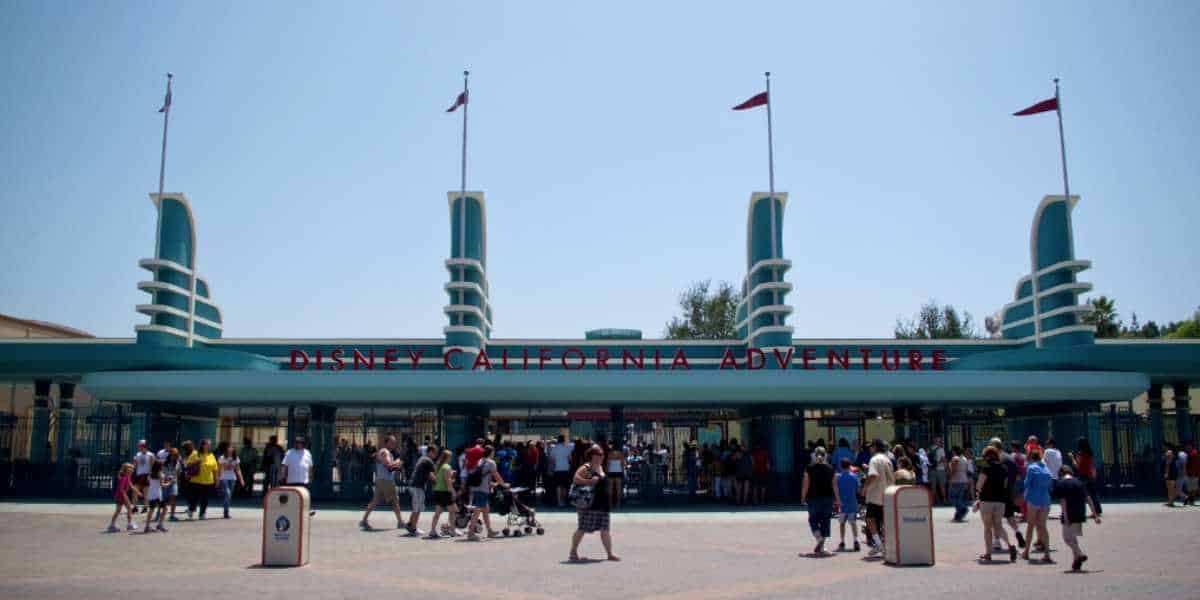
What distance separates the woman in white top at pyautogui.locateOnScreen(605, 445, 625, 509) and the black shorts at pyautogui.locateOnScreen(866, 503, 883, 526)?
784 centimetres

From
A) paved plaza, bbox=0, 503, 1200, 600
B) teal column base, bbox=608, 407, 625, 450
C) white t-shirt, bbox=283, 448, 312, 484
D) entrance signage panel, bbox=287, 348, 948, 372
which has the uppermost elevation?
entrance signage panel, bbox=287, 348, 948, 372

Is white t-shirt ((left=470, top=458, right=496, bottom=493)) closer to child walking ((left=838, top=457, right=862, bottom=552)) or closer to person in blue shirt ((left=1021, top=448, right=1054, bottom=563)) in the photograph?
child walking ((left=838, top=457, right=862, bottom=552))

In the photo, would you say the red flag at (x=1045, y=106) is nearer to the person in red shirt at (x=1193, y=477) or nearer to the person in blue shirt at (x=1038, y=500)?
the person in red shirt at (x=1193, y=477)

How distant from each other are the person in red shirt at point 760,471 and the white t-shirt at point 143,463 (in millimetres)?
13426

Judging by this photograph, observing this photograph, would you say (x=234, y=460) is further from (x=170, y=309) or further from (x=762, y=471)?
(x=762, y=471)

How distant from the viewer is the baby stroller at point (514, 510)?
683 inches

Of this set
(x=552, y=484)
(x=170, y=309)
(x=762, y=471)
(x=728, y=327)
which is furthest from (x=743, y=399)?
(x=728, y=327)

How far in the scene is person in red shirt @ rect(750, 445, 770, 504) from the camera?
78.4 ft

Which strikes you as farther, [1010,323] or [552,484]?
[1010,323]

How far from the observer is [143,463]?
18156 mm

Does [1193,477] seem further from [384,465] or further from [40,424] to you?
[40,424]

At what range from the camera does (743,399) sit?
24.9 metres

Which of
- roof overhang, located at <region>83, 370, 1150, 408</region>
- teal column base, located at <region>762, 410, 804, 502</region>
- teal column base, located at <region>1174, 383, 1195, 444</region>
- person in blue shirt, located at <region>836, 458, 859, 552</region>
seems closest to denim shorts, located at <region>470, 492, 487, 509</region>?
person in blue shirt, located at <region>836, 458, 859, 552</region>

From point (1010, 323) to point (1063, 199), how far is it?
5.05 metres
